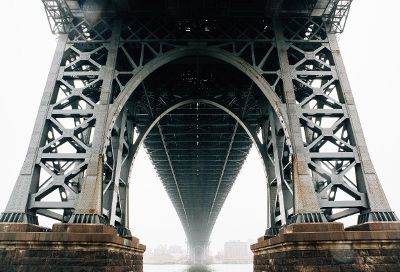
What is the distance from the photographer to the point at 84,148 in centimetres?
1005

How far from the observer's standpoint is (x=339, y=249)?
777cm

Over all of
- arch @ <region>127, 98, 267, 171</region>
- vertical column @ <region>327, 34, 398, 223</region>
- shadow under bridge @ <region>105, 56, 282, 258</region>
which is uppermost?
shadow under bridge @ <region>105, 56, 282, 258</region>

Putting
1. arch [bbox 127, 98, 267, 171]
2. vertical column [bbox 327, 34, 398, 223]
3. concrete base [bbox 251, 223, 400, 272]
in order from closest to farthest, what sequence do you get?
concrete base [bbox 251, 223, 400, 272]
vertical column [bbox 327, 34, 398, 223]
arch [bbox 127, 98, 267, 171]

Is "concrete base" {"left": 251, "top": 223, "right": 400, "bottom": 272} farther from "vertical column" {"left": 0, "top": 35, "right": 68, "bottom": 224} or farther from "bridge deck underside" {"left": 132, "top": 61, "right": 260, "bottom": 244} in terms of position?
"bridge deck underside" {"left": 132, "top": 61, "right": 260, "bottom": 244}

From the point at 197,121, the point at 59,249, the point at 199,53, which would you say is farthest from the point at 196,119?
the point at 59,249

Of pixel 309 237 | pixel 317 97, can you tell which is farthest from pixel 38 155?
pixel 317 97

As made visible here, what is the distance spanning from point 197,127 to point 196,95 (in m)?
7.81

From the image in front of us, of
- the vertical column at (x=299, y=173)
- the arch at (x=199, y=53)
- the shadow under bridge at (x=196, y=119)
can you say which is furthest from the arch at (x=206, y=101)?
the vertical column at (x=299, y=173)

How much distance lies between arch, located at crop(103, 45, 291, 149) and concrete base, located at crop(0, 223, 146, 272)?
367 centimetres

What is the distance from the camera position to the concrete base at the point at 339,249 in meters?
7.67

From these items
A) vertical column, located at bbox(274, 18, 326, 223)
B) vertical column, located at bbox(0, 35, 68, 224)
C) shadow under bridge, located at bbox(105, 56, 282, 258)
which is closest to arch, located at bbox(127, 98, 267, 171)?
shadow under bridge, located at bbox(105, 56, 282, 258)

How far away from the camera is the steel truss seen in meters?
9.31

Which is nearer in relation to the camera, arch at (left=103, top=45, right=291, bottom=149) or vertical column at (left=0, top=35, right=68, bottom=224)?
vertical column at (left=0, top=35, right=68, bottom=224)

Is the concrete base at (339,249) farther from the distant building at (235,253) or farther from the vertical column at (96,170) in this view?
the distant building at (235,253)
